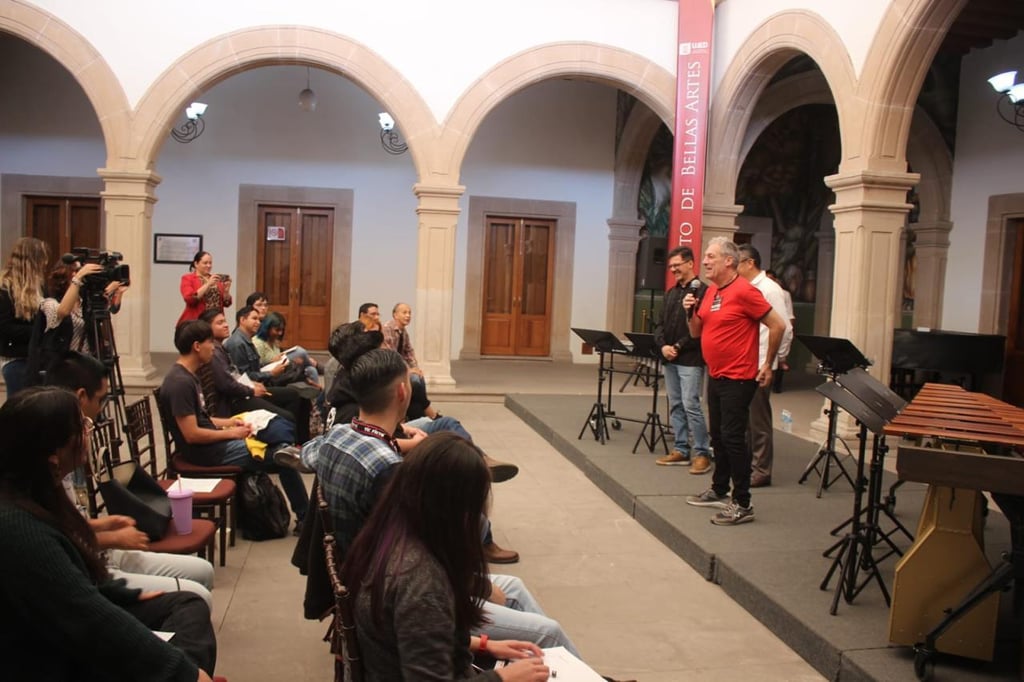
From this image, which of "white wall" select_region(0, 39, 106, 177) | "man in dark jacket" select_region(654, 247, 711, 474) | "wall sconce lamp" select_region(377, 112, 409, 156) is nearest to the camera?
"man in dark jacket" select_region(654, 247, 711, 474)

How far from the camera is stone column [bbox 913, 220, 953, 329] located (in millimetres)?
10820

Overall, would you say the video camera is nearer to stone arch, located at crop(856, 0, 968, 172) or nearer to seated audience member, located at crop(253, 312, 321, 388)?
seated audience member, located at crop(253, 312, 321, 388)

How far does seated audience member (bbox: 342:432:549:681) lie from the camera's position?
1.71 meters

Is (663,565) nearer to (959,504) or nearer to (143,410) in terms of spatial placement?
(959,504)

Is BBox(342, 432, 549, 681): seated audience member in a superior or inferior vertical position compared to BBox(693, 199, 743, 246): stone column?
inferior

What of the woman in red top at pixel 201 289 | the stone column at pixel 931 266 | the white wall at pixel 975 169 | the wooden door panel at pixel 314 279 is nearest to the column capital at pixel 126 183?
the woman in red top at pixel 201 289

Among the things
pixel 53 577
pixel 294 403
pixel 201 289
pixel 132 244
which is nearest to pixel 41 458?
pixel 53 577

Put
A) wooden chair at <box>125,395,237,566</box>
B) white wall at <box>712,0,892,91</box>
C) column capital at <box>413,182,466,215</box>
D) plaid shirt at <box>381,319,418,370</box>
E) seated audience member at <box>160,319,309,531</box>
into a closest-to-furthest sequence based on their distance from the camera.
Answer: wooden chair at <box>125,395,237,566</box> → seated audience member at <box>160,319,309,531</box> → plaid shirt at <box>381,319,418,370</box> → white wall at <box>712,0,892,91</box> → column capital at <box>413,182,466,215</box>

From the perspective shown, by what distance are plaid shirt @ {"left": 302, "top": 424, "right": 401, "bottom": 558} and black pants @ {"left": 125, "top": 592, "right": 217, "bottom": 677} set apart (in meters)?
0.41

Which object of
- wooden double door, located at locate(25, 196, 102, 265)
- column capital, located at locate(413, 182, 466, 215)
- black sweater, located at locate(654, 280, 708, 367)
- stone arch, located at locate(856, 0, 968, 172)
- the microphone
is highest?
stone arch, located at locate(856, 0, 968, 172)

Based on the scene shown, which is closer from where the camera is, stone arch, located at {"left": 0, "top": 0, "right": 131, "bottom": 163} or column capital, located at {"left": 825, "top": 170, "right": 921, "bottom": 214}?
column capital, located at {"left": 825, "top": 170, "right": 921, "bottom": 214}

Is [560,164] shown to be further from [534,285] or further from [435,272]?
[435,272]

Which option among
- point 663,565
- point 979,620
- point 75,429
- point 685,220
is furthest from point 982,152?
point 75,429

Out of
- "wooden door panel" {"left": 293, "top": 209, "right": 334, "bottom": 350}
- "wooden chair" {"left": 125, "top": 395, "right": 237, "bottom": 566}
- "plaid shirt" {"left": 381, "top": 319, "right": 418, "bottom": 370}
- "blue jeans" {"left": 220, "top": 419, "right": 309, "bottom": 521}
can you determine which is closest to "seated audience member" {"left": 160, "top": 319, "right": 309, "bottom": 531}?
"blue jeans" {"left": 220, "top": 419, "right": 309, "bottom": 521}
